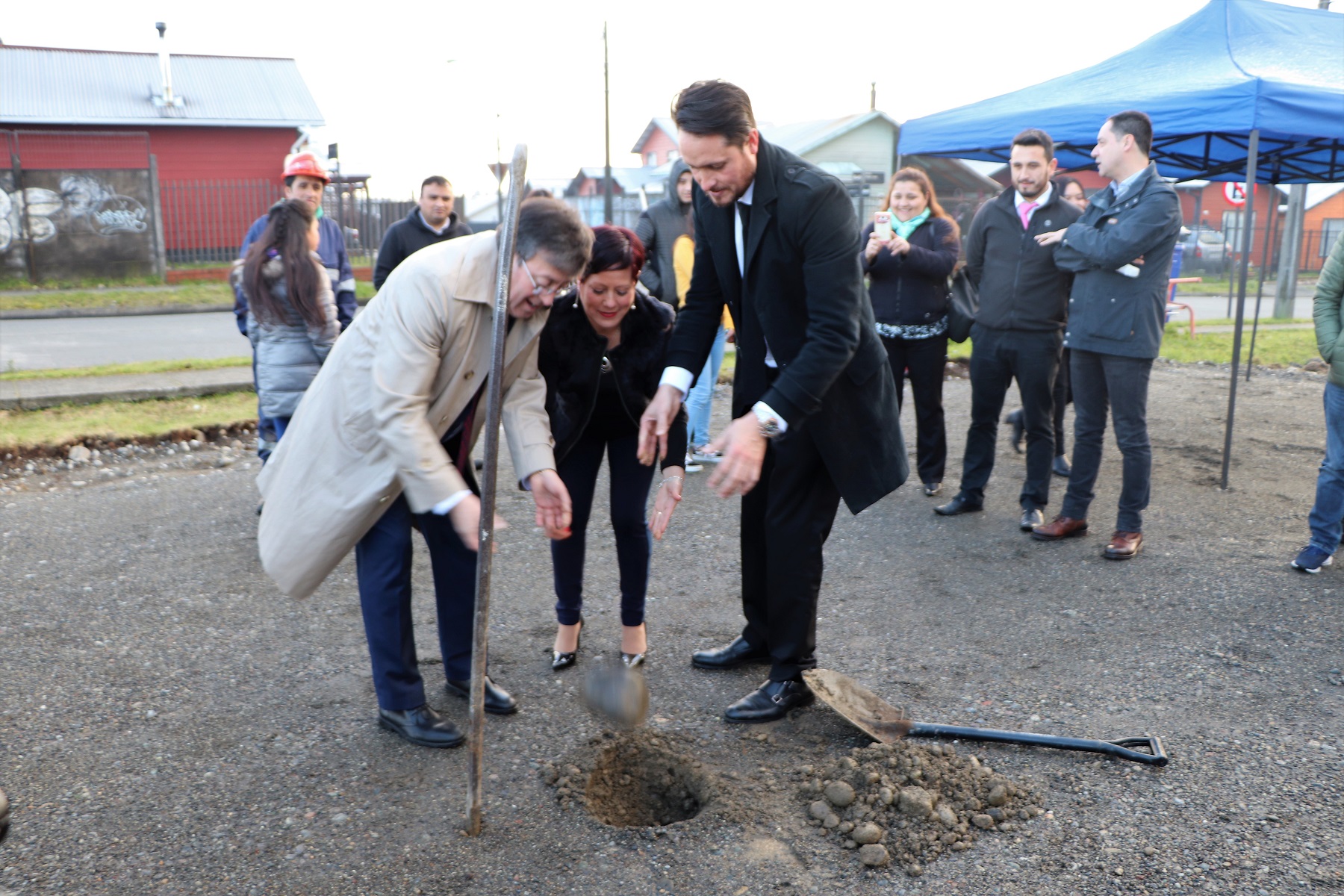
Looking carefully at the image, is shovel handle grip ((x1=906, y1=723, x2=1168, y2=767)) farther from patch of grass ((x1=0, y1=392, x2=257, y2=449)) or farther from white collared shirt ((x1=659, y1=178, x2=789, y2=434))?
patch of grass ((x1=0, y1=392, x2=257, y2=449))

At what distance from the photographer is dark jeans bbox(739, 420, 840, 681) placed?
3.34 m

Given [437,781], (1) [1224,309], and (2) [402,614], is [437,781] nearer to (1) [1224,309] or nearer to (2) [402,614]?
(2) [402,614]

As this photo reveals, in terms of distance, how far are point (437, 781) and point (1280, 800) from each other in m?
2.50

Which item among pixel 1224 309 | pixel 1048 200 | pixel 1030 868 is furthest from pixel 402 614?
pixel 1224 309

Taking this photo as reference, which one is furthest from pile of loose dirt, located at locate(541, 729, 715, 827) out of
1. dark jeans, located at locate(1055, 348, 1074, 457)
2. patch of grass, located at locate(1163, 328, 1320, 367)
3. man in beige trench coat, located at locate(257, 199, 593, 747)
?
patch of grass, located at locate(1163, 328, 1320, 367)

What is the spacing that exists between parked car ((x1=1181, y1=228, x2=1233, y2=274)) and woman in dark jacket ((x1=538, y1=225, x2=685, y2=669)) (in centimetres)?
3241

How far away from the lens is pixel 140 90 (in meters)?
28.4

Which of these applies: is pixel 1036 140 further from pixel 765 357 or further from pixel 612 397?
pixel 612 397

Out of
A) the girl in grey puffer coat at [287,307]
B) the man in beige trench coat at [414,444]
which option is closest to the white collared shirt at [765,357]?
the man in beige trench coat at [414,444]

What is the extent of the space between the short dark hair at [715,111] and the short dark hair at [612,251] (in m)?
0.53

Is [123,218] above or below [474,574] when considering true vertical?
above

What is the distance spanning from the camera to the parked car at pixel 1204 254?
103 feet

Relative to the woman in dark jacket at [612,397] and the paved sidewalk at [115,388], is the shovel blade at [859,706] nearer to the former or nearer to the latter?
the woman in dark jacket at [612,397]

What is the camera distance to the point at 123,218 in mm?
18953
